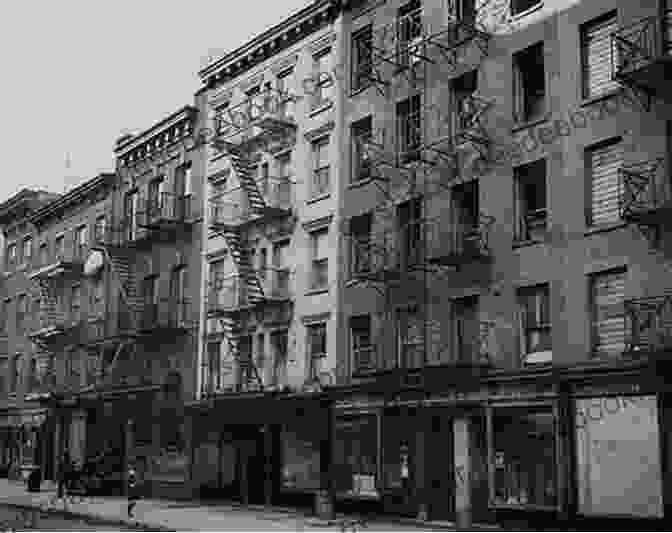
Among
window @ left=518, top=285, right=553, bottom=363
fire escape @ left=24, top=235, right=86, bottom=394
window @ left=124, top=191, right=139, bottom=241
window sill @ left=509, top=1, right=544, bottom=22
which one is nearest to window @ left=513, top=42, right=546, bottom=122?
window sill @ left=509, top=1, right=544, bottom=22

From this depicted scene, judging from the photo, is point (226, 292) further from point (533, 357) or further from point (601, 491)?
point (601, 491)

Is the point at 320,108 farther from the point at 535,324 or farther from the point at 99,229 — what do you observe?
the point at 99,229

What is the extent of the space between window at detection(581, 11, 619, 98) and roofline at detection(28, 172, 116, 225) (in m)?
28.8

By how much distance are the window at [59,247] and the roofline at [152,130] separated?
27.4 ft

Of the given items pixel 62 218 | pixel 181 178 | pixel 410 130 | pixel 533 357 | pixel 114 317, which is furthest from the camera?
pixel 62 218

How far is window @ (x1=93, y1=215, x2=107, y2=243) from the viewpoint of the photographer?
4786 centimetres

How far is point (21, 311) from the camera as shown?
57.8 meters

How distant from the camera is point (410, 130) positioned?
30.8 metres

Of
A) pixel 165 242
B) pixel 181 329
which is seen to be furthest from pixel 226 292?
pixel 165 242

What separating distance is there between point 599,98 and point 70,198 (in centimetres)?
3477

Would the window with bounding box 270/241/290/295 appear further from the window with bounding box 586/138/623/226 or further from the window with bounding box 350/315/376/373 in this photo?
the window with bounding box 586/138/623/226

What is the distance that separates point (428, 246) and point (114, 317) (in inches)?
859

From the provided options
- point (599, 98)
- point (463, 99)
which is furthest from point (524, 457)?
point (463, 99)

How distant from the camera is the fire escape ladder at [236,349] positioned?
116 ft
